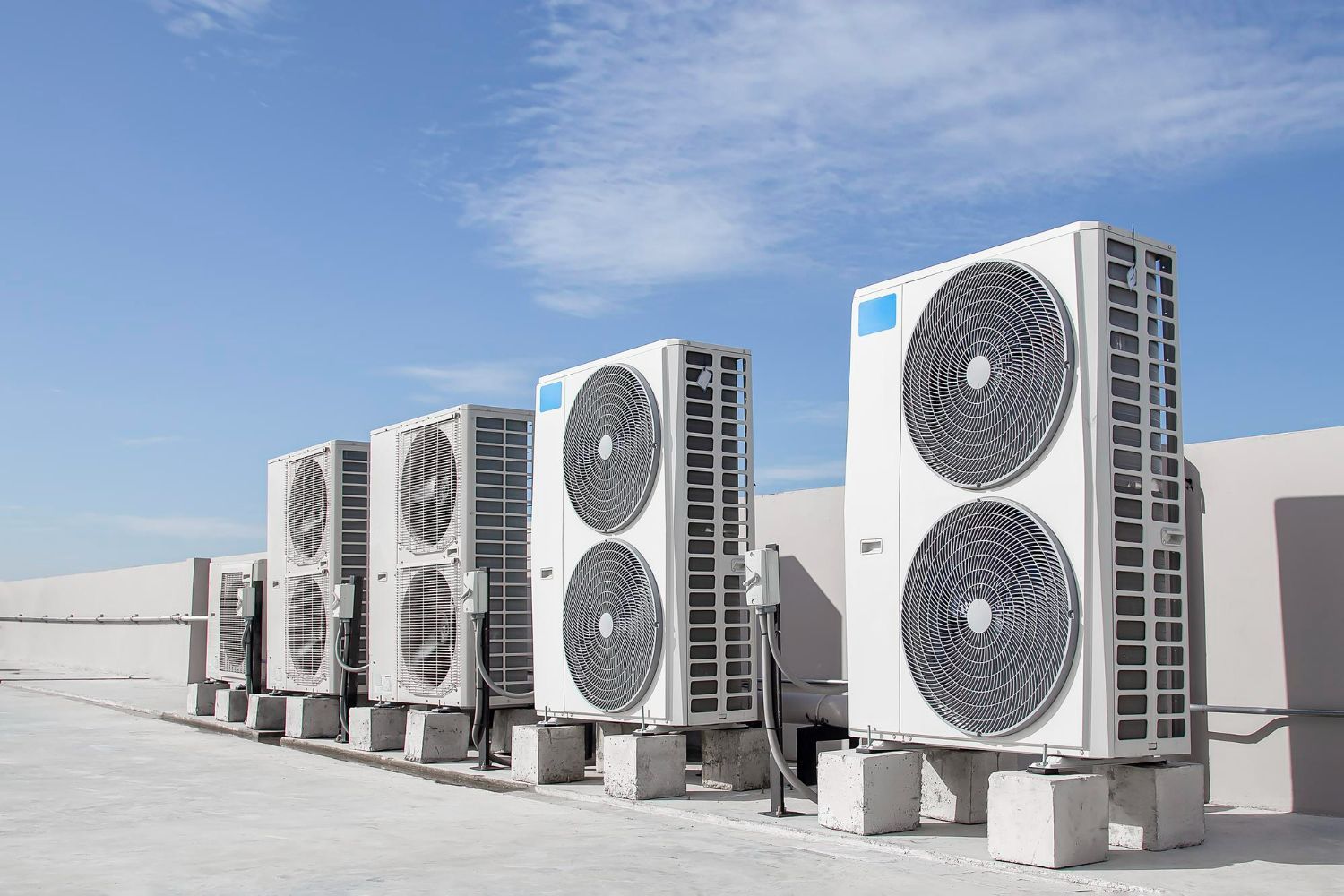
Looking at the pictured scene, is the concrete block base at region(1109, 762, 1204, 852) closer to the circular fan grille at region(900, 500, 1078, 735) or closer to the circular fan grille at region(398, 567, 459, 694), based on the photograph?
the circular fan grille at region(900, 500, 1078, 735)

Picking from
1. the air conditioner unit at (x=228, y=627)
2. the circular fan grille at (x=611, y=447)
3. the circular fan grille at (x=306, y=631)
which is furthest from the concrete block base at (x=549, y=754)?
the air conditioner unit at (x=228, y=627)

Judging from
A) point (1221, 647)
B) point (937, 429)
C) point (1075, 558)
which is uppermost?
point (937, 429)

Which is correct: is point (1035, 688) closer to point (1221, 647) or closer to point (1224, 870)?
point (1224, 870)

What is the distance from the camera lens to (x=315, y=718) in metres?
14.9

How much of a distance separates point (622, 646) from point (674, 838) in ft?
7.56

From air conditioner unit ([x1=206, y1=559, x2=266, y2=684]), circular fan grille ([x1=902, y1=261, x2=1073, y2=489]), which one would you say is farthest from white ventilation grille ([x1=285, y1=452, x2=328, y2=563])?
circular fan grille ([x1=902, y1=261, x2=1073, y2=489])

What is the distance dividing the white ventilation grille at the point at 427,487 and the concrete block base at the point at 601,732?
90.7 inches

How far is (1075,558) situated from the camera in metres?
6.72

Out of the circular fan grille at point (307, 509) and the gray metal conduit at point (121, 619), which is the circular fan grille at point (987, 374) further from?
the gray metal conduit at point (121, 619)

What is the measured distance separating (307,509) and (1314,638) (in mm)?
11252

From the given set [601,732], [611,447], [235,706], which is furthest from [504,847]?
[235,706]

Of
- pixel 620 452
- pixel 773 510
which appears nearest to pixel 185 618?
pixel 773 510

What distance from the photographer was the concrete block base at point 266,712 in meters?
16.1

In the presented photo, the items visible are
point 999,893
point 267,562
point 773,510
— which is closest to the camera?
point 999,893
